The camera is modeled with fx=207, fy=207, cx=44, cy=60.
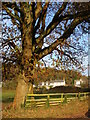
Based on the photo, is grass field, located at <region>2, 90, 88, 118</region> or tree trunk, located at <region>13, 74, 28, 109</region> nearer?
grass field, located at <region>2, 90, 88, 118</region>

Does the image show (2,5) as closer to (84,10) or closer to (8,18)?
(8,18)

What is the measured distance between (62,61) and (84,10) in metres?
4.85

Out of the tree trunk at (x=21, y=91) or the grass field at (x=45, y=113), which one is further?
the tree trunk at (x=21, y=91)

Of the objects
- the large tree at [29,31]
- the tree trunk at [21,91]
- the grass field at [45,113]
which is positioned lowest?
the grass field at [45,113]

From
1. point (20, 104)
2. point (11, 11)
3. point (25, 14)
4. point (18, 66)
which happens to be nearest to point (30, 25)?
point (25, 14)

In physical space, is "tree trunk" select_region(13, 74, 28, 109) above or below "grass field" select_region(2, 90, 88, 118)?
above

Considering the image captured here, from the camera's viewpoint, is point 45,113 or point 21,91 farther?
point 21,91

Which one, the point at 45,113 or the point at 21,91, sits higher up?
the point at 21,91

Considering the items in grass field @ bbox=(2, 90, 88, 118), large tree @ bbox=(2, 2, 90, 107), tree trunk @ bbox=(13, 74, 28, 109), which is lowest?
grass field @ bbox=(2, 90, 88, 118)

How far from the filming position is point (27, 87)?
13680mm

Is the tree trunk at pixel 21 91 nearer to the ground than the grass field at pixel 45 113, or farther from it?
farther from it

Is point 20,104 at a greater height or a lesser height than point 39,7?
lesser

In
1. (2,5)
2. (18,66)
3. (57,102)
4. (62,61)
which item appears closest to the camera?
(2,5)

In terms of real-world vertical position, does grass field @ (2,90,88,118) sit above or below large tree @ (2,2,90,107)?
below
